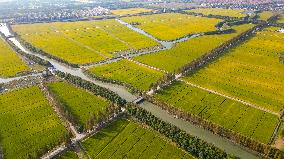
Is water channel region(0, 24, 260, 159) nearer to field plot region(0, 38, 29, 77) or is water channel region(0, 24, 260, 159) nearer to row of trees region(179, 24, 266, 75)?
field plot region(0, 38, 29, 77)

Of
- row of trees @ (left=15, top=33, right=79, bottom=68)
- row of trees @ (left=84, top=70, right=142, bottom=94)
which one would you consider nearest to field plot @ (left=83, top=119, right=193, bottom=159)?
row of trees @ (left=84, top=70, right=142, bottom=94)

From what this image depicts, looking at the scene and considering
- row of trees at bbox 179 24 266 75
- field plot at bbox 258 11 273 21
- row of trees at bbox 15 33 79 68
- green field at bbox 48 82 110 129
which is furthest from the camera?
field plot at bbox 258 11 273 21

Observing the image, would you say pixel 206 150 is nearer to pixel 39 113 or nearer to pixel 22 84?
pixel 39 113

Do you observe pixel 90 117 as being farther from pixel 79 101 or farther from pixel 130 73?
pixel 130 73

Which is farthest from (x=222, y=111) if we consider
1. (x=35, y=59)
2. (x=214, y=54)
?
(x=35, y=59)

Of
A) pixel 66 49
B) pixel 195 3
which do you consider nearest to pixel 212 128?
pixel 66 49

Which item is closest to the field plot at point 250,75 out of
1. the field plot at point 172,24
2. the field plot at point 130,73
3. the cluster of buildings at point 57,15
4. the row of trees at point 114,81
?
the field plot at point 130,73
